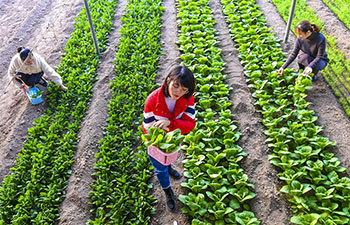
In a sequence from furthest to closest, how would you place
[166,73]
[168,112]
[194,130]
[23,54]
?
[166,73] < [23,54] < [194,130] < [168,112]

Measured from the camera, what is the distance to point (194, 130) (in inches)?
183

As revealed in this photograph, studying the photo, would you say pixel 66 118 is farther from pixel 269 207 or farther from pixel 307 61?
pixel 307 61

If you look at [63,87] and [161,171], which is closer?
[161,171]

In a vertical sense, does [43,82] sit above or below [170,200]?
above

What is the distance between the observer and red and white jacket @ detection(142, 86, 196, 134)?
320 cm

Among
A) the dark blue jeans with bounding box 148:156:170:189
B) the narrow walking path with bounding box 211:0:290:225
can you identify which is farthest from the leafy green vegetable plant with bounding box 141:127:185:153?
the narrow walking path with bounding box 211:0:290:225

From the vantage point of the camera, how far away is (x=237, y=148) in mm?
4367

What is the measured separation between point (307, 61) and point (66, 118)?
436cm

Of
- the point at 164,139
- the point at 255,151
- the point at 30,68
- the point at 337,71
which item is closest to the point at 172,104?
the point at 164,139

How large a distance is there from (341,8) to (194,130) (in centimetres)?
573

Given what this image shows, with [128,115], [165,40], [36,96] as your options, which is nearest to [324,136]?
[128,115]

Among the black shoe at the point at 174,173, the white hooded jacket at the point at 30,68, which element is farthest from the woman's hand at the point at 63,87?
the black shoe at the point at 174,173

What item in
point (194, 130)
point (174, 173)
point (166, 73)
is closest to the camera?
point (174, 173)

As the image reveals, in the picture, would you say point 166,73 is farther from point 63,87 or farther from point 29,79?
point 29,79
